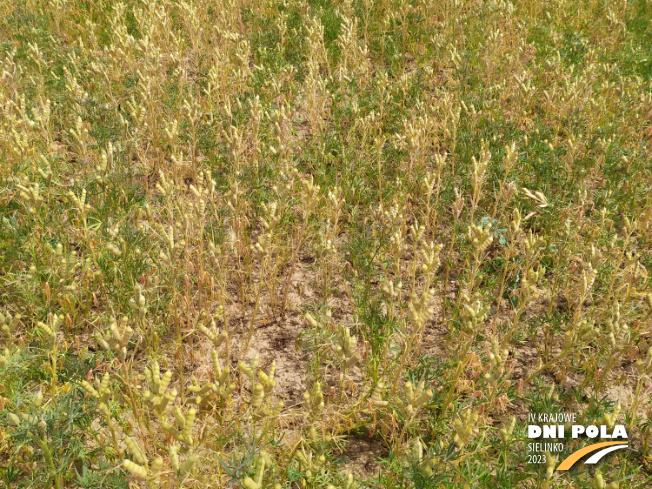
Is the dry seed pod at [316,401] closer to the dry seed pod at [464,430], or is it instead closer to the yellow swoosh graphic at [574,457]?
the dry seed pod at [464,430]

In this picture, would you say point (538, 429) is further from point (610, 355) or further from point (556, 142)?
point (556, 142)

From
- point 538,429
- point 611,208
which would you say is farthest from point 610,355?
point 611,208

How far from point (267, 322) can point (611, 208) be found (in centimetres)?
267

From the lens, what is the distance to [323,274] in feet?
10.6

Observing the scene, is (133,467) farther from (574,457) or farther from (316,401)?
(574,457)

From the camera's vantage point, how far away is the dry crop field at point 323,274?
7.22ft

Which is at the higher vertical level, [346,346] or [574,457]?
[346,346]

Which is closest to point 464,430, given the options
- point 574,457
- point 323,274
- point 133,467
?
point 574,457

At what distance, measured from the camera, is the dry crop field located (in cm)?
220

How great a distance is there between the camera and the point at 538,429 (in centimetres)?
231
